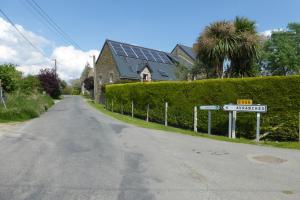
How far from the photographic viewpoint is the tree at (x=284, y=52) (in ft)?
136

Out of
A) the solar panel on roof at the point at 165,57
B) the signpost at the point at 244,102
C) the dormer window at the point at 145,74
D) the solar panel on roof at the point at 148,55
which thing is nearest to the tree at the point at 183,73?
the dormer window at the point at 145,74

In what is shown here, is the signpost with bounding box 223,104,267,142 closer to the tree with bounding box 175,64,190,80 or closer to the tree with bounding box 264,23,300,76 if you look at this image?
the tree with bounding box 175,64,190,80

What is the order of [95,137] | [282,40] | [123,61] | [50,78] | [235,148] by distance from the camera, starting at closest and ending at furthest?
[235,148], [95,137], [123,61], [282,40], [50,78]

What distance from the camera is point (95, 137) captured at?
36.2ft

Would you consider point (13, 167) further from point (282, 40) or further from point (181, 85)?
point (282, 40)

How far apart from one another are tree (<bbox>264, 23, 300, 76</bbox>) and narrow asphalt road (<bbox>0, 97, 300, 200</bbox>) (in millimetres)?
35472

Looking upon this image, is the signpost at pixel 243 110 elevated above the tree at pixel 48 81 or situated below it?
below

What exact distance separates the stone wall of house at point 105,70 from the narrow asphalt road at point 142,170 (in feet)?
88.5

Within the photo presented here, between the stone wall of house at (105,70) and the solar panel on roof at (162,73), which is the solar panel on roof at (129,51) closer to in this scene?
the stone wall of house at (105,70)

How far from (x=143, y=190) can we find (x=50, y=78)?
47379 millimetres

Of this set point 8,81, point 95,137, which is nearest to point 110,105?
point 8,81

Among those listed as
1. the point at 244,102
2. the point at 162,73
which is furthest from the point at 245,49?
the point at 162,73

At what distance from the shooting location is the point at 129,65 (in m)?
37.8

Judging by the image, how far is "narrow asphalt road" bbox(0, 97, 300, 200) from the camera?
506 cm
